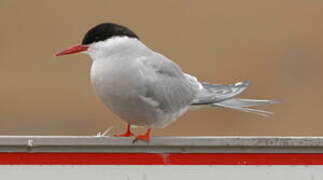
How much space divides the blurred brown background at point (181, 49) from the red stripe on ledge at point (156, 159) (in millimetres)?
10558

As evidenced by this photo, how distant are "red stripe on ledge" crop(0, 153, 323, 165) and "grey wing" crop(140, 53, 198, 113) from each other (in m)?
1.25

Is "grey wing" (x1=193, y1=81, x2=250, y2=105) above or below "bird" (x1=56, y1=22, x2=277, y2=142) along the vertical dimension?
below

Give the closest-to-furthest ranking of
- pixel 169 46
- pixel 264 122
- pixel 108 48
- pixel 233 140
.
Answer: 1. pixel 233 140
2. pixel 108 48
3. pixel 264 122
4. pixel 169 46

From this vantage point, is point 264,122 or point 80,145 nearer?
point 80,145

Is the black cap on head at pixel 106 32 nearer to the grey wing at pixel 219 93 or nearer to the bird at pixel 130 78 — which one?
the bird at pixel 130 78

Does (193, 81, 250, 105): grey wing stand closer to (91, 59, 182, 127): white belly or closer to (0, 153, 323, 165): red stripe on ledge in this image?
(91, 59, 182, 127): white belly

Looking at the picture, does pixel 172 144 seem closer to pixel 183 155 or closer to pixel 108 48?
pixel 183 155

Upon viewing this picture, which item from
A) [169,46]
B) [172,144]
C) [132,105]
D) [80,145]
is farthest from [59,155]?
[169,46]

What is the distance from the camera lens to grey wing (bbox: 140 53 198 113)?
16.5ft

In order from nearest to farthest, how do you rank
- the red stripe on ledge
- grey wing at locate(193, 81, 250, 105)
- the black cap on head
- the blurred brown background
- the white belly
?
the red stripe on ledge
the white belly
the black cap on head
grey wing at locate(193, 81, 250, 105)
the blurred brown background

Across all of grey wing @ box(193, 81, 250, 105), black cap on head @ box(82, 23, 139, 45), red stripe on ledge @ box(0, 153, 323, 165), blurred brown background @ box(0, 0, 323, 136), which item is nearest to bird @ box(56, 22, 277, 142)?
black cap on head @ box(82, 23, 139, 45)

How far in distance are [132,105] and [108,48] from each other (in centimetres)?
24

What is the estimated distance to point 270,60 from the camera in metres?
15.5

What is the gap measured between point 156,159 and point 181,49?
11640mm
